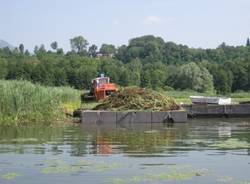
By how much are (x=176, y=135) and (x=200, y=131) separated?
261cm

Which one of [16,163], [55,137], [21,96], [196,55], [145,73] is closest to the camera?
[16,163]

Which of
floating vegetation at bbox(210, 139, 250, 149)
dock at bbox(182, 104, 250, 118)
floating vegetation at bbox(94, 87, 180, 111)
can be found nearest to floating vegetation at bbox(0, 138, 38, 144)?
floating vegetation at bbox(210, 139, 250, 149)

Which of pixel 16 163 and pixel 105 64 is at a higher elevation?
pixel 105 64

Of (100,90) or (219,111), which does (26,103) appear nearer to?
(219,111)

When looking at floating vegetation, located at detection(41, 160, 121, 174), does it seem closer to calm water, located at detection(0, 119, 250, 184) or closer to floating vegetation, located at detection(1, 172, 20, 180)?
calm water, located at detection(0, 119, 250, 184)

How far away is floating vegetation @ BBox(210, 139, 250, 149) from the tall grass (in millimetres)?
12113

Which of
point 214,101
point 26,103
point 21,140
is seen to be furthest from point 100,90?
point 21,140

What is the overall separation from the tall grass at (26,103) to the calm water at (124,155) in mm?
2266

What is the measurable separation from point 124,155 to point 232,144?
475 centimetres

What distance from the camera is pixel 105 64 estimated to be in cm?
13312

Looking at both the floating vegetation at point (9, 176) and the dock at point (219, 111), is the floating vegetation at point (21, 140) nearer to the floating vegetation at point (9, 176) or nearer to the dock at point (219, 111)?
the floating vegetation at point (9, 176)

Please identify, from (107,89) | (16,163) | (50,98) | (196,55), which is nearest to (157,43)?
(196,55)

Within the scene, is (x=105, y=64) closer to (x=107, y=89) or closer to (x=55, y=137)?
(x=107, y=89)

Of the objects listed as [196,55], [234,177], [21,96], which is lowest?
[234,177]
